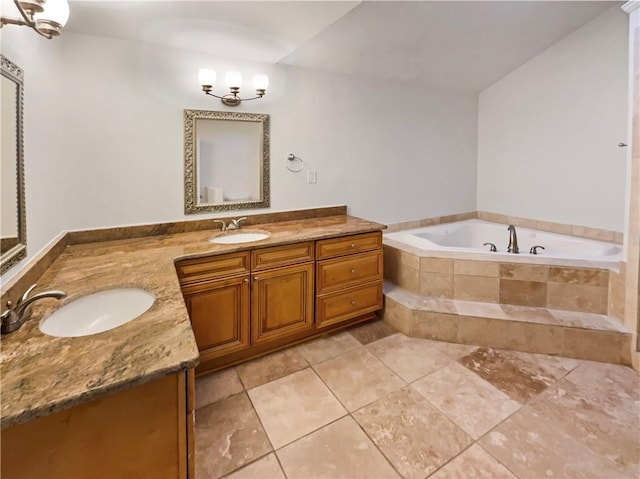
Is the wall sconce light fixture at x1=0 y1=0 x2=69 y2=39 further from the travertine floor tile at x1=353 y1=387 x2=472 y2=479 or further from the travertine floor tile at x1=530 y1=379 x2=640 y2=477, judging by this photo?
the travertine floor tile at x1=530 y1=379 x2=640 y2=477

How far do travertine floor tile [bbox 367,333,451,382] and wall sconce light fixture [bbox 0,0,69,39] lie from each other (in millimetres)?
2288

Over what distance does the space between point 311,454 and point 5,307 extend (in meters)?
1.29

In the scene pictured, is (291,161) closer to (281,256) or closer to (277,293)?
(281,256)

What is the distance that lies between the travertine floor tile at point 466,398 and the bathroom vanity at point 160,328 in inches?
29.6

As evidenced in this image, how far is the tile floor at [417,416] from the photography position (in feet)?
4.73

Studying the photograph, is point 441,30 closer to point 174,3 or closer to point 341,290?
point 174,3

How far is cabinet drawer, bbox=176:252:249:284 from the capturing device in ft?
6.04

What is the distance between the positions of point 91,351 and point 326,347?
1725 mm

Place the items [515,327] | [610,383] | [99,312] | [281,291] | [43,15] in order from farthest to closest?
[515,327] → [281,291] → [610,383] → [99,312] → [43,15]

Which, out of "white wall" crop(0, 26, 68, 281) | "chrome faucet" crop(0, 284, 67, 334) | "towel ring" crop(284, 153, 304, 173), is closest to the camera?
"chrome faucet" crop(0, 284, 67, 334)

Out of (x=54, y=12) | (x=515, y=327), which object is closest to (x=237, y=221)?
(x=54, y=12)

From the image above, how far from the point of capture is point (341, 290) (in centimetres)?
246

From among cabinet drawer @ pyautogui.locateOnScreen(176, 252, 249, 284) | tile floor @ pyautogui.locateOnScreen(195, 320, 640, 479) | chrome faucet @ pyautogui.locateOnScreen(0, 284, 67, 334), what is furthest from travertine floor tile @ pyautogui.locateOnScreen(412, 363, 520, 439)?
chrome faucet @ pyautogui.locateOnScreen(0, 284, 67, 334)

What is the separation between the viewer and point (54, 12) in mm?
1170
